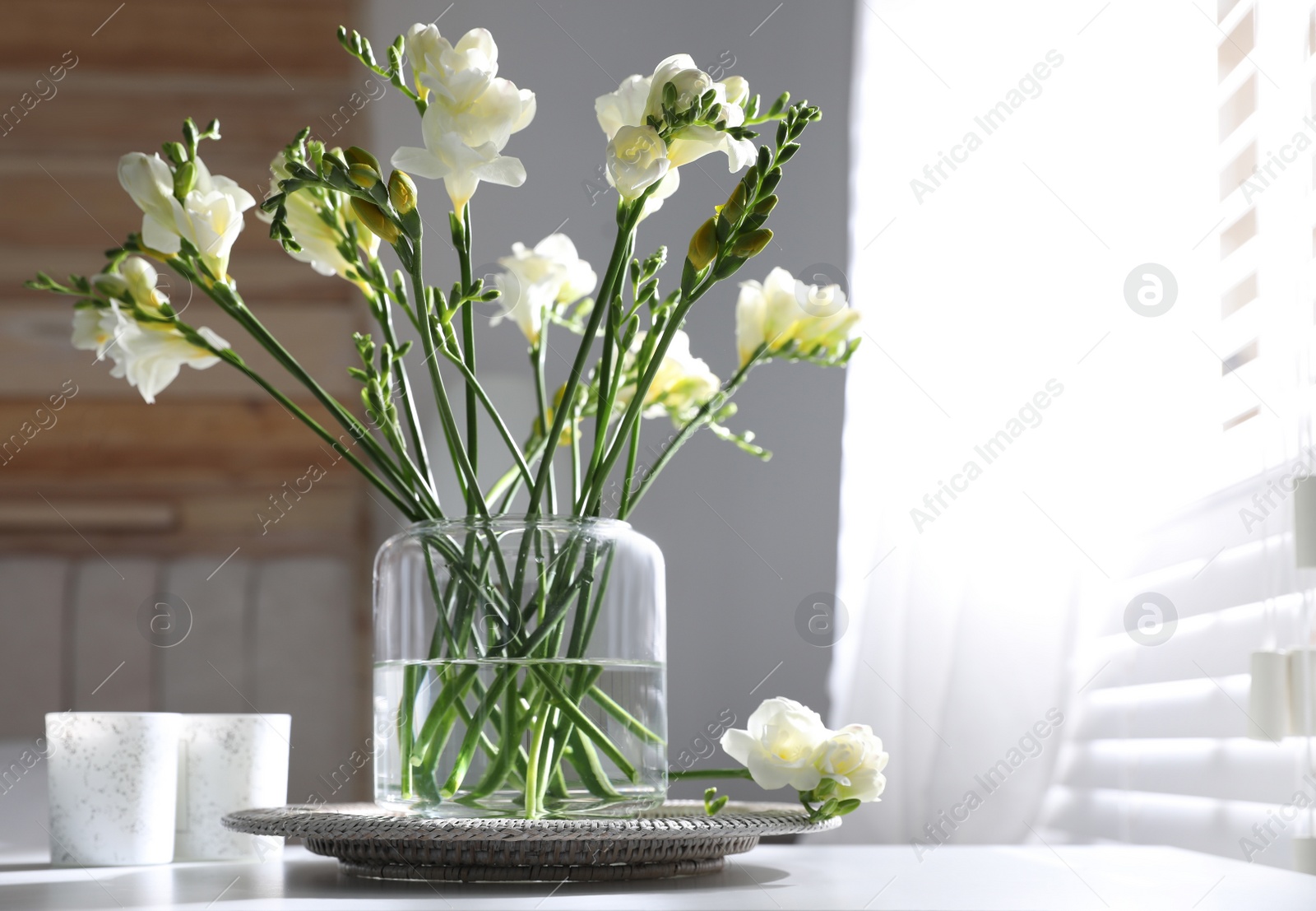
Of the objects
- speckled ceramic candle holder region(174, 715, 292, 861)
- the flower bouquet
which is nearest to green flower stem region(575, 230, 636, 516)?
the flower bouquet

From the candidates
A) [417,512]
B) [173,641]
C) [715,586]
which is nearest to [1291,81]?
[715,586]

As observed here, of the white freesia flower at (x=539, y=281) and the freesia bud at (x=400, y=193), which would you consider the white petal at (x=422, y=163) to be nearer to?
the freesia bud at (x=400, y=193)

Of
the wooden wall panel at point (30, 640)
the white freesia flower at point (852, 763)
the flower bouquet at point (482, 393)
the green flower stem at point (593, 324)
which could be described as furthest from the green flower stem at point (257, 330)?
the wooden wall panel at point (30, 640)

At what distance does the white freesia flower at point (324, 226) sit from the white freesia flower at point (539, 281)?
0.32 feet

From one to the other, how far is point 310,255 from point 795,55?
657 millimetres

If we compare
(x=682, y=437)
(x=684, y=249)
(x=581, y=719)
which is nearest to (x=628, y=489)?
(x=682, y=437)

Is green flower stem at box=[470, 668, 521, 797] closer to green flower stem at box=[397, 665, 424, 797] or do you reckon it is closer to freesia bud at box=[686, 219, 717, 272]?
green flower stem at box=[397, 665, 424, 797]

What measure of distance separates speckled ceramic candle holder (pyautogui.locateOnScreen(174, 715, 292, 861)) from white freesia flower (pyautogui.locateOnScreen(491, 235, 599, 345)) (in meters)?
0.36

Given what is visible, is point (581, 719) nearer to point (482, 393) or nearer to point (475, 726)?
point (475, 726)

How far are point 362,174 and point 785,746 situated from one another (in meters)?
0.42

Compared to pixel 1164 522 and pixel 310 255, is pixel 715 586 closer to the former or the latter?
pixel 1164 522

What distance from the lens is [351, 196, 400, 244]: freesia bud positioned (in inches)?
27.2

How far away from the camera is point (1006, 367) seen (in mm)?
1243

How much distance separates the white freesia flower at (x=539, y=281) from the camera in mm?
848
